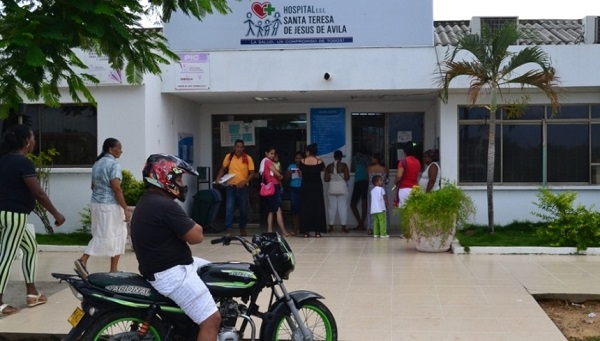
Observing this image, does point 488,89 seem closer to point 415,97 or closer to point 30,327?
point 415,97

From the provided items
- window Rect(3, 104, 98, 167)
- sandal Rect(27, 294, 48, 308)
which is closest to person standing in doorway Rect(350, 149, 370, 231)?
window Rect(3, 104, 98, 167)

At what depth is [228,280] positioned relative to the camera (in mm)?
5398

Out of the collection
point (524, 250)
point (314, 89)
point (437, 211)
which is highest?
point (314, 89)

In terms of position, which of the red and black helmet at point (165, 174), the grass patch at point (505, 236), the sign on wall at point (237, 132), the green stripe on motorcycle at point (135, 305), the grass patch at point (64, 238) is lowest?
the grass patch at point (64, 238)

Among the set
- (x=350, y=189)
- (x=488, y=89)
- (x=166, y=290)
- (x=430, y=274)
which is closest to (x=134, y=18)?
(x=166, y=290)

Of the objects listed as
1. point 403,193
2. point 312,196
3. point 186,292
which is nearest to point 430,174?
point 403,193

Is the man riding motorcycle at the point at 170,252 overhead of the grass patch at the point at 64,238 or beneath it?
overhead

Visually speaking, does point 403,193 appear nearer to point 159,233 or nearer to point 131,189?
point 131,189

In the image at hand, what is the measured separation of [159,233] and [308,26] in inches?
359

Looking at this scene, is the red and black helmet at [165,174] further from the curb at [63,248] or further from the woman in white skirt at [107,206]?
the curb at [63,248]

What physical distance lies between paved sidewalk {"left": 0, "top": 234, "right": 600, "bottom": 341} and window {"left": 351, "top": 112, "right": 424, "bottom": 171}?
3.17 meters

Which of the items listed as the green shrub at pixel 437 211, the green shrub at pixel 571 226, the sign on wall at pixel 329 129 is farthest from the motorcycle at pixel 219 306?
the sign on wall at pixel 329 129

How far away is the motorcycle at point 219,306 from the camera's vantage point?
16.6 feet

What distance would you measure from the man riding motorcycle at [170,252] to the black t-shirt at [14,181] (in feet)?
9.77
